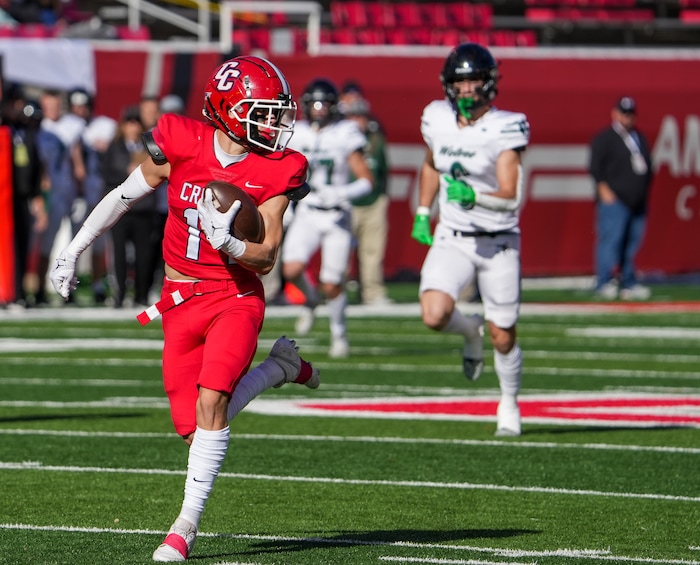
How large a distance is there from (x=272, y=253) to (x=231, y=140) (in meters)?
0.51

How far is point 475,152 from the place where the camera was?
8.41 metres

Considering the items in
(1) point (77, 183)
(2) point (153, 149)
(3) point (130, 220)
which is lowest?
(3) point (130, 220)

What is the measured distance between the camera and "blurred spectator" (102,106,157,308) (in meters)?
16.0

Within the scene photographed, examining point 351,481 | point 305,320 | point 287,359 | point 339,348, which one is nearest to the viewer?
point 287,359

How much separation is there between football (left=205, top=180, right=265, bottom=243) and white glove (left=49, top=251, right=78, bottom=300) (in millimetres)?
681

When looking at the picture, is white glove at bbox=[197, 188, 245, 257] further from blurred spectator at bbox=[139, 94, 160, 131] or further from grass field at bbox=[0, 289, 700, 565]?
blurred spectator at bbox=[139, 94, 160, 131]

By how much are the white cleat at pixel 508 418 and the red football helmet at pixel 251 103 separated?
306cm

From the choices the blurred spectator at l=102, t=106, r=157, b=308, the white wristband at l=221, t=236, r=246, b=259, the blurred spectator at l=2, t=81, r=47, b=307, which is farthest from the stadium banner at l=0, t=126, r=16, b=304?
the white wristband at l=221, t=236, r=246, b=259

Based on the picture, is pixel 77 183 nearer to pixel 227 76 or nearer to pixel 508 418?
pixel 508 418

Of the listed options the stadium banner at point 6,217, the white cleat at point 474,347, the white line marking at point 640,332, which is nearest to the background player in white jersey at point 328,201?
the white line marking at point 640,332

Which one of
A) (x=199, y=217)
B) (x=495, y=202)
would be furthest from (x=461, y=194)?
(x=199, y=217)

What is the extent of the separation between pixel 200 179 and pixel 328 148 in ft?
22.8

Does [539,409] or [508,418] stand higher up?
[508,418]

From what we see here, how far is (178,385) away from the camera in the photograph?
5.52 m
